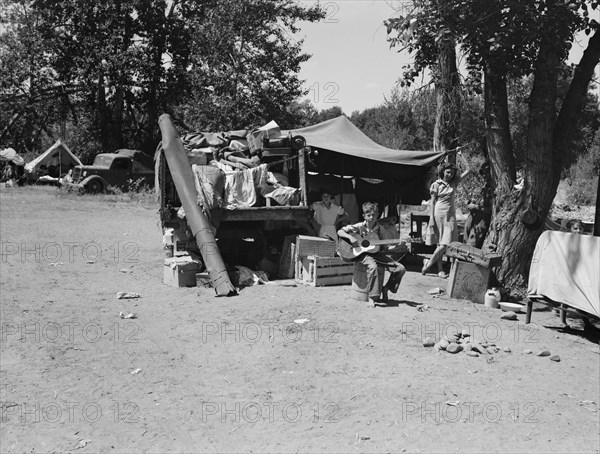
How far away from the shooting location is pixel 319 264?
1003cm

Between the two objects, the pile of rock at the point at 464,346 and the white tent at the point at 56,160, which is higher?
the white tent at the point at 56,160

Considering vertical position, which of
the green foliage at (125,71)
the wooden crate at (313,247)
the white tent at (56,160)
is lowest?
the wooden crate at (313,247)

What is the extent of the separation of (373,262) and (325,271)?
5.37 feet

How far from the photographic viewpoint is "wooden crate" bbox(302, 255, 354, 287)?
1004 centimetres

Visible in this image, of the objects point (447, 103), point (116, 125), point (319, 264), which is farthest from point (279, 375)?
point (116, 125)

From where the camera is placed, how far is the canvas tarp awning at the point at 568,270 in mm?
7562

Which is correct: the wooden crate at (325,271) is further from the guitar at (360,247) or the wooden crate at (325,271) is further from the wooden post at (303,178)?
the guitar at (360,247)

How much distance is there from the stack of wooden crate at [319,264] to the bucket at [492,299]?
2083 mm

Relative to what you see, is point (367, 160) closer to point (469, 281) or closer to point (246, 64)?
point (469, 281)

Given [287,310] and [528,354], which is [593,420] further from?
[287,310]

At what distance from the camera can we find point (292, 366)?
6.85 m

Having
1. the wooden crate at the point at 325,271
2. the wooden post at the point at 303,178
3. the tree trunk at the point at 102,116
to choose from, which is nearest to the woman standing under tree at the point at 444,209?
the wooden crate at the point at 325,271

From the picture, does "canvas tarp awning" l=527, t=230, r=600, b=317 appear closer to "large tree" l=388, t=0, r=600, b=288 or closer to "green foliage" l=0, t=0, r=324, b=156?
"large tree" l=388, t=0, r=600, b=288

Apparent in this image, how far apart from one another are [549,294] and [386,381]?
2.89 meters
